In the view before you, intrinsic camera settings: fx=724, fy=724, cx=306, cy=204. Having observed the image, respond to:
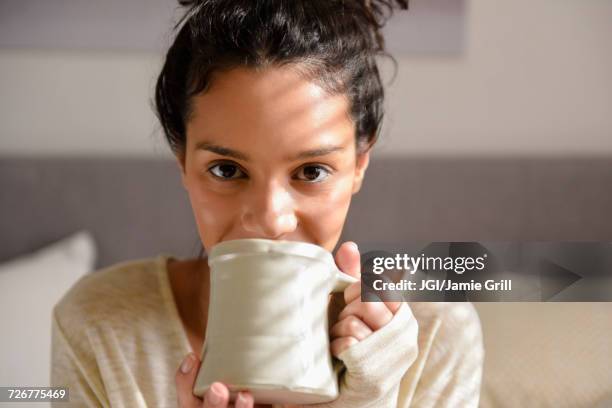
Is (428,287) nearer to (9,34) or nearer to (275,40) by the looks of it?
(275,40)

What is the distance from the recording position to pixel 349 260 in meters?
0.44

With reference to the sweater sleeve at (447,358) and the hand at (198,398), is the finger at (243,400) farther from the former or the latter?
the sweater sleeve at (447,358)

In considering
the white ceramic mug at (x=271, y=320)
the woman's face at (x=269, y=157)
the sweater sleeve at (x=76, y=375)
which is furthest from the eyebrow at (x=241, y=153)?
the sweater sleeve at (x=76, y=375)

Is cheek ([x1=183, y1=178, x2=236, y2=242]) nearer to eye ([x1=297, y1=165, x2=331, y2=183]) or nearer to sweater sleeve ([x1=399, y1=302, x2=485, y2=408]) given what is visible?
eye ([x1=297, y1=165, x2=331, y2=183])

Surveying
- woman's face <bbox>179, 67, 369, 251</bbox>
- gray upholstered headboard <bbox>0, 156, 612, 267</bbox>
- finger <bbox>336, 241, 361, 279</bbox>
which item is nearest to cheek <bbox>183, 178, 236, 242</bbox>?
woman's face <bbox>179, 67, 369, 251</bbox>

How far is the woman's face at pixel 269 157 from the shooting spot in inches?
19.3

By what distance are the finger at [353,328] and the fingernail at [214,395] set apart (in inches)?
3.1

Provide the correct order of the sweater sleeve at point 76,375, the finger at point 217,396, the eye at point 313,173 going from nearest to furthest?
the finger at point 217,396 < the eye at point 313,173 < the sweater sleeve at point 76,375

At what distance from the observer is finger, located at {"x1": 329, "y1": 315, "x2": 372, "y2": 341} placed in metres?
0.43

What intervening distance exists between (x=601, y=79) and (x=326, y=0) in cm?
36

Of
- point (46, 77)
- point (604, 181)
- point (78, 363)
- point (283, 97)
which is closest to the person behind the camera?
point (283, 97)

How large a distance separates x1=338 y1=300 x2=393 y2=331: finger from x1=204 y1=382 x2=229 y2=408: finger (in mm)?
83

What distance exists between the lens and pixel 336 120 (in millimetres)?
526

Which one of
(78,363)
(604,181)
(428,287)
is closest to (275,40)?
(428,287)
